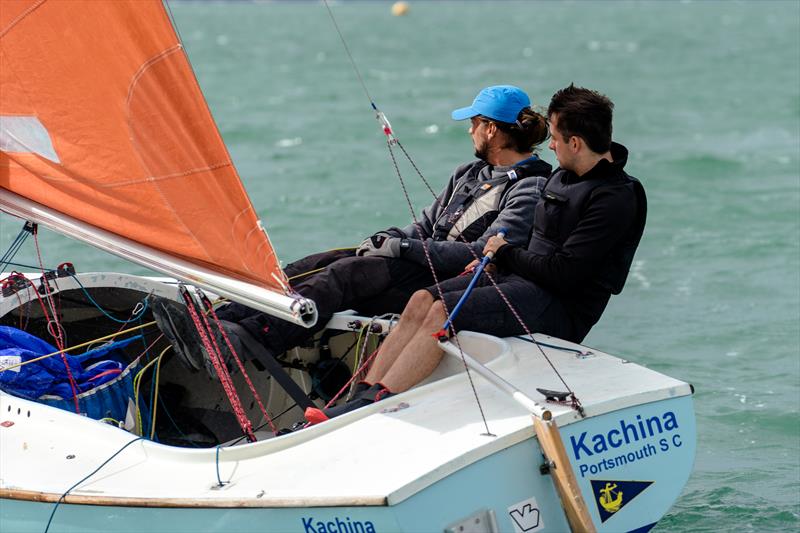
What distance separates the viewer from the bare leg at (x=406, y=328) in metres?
4.07

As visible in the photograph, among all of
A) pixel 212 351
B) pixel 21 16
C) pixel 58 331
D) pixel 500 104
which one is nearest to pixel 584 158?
pixel 500 104

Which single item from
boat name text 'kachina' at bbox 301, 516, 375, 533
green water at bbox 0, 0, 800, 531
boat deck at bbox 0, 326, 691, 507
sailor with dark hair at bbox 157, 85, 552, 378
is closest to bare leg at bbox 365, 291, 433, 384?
boat deck at bbox 0, 326, 691, 507

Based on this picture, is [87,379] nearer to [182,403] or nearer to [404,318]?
Result: [182,403]

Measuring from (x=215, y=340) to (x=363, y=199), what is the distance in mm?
7998

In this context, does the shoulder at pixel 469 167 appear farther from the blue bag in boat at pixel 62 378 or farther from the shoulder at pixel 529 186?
the blue bag in boat at pixel 62 378

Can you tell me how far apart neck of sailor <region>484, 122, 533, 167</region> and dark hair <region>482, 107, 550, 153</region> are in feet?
0.04

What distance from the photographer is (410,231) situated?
4.90 meters

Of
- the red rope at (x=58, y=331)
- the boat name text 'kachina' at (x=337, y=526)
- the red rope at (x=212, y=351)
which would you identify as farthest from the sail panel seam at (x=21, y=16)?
the boat name text 'kachina' at (x=337, y=526)

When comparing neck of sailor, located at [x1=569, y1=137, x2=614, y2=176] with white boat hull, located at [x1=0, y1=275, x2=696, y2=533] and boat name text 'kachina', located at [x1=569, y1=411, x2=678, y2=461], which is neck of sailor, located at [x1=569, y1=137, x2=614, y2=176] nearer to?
white boat hull, located at [x1=0, y1=275, x2=696, y2=533]

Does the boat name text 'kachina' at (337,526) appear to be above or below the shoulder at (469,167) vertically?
below

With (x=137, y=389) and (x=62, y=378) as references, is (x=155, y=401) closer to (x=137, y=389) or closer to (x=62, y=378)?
(x=137, y=389)

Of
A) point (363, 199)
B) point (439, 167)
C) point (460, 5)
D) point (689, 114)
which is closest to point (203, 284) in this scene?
point (363, 199)

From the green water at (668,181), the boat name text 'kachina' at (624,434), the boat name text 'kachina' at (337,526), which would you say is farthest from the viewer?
the green water at (668,181)

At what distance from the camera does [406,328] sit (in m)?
4.11
